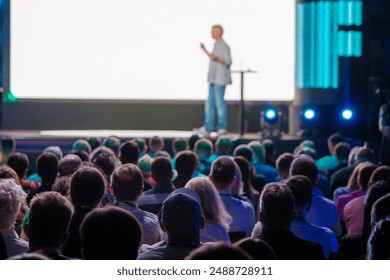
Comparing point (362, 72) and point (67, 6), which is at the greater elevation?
point (67, 6)

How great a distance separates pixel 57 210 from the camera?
270 centimetres

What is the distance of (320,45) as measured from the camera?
35.8 ft

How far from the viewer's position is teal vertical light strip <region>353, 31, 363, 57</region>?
10.4 meters

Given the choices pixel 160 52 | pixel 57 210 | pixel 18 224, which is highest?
pixel 160 52

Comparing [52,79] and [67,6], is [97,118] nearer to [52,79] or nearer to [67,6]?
[52,79]

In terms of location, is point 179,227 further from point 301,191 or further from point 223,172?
point 223,172

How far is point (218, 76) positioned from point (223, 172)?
5.59 m

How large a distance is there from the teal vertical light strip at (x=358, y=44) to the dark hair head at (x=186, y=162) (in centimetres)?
571

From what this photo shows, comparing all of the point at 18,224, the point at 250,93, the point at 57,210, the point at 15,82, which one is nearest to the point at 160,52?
the point at 250,93

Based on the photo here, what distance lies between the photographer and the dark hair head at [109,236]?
7.64 feet

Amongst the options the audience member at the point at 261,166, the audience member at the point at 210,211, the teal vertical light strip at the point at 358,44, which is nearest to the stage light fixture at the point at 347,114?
the teal vertical light strip at the point at 358,44

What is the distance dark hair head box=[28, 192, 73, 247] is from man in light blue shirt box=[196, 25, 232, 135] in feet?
23.0
